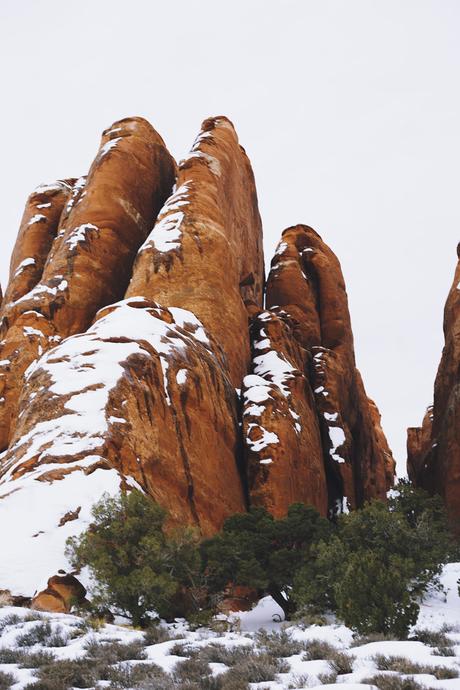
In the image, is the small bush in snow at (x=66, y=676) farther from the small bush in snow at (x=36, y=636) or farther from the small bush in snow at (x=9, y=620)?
the small bush in snow at (x=9, y=620)

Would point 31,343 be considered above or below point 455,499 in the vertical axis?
above

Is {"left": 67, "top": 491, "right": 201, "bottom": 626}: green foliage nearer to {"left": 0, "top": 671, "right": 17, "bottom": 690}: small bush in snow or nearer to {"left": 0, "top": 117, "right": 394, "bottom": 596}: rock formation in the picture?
{"left": 0, "top": 117, "right": 394, "bottom": 596}: rock formation

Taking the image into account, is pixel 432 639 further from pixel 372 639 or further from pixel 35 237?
pixel 35 237

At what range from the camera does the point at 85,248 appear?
4569 centimetres

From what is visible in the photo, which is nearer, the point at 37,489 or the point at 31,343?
the point at 37,489

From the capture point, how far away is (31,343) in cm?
4097

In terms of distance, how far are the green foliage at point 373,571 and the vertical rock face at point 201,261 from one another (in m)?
14.9

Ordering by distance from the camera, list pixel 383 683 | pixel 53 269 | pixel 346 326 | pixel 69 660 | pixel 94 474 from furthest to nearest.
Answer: pixel 346 326 → pixel 53 269 → pixel 94 474 → pixel 69 660 → pixel 383 683

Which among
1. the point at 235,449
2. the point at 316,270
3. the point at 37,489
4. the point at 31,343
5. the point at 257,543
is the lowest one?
the point at 257,543

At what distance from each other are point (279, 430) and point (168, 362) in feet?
27.2

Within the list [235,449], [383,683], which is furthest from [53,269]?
[383,683]

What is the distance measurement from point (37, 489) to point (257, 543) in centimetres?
729

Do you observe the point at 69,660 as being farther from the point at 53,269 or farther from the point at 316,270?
the point at 316,270

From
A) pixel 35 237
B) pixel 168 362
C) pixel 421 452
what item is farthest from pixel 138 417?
pixel 421 452
